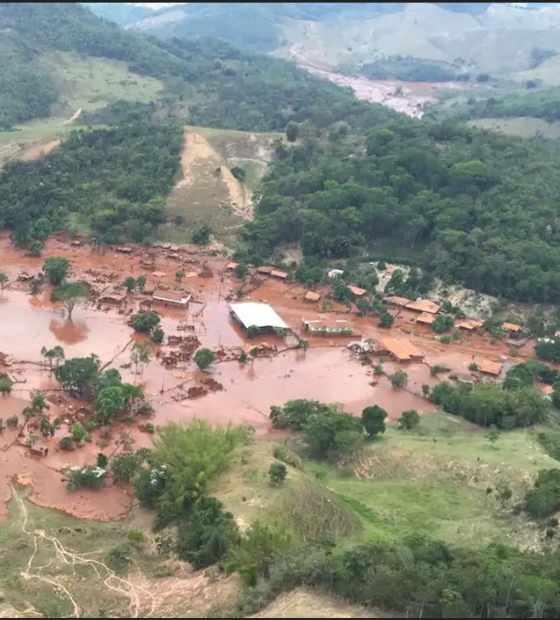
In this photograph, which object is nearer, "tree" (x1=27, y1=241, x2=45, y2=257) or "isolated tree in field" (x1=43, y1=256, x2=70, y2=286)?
"isolated tree in field" (x1=43, y1=256, x2=70, y2=286)

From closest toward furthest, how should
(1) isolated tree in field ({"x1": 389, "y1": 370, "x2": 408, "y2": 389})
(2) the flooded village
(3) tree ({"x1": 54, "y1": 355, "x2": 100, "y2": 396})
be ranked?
1. (2) the flooded village
2. (3) tree ({"x1": 54, "y1": 355, "x2": 100, "y2": 396})
3. (1) isolated tree in field ({"x1": 389, "y1": 370, "x2": 408, "y2": 389})

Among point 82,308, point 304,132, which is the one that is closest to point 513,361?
point 82,308

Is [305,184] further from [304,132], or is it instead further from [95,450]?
[95,450]

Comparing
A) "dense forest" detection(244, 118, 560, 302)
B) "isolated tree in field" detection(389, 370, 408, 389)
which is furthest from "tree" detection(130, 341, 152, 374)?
"dense forest" detection(244, 118, 560, 302)

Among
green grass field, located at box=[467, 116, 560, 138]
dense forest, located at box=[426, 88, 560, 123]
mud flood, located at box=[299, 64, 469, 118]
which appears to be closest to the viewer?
green grass field, located at box=[467, 116, 560, 138]

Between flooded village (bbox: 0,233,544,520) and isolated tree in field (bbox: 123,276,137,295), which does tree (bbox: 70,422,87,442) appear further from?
isolated tree in field (bbox: 123,276,137,295)

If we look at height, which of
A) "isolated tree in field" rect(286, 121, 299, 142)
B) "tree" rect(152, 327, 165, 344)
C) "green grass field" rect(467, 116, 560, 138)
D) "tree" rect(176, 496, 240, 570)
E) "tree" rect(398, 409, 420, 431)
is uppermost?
"isolated tree in field" rect(286, 121, 299, 142)

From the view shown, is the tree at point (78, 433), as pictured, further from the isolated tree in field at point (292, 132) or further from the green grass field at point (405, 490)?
the isolated tree in field at point (292, 132)
